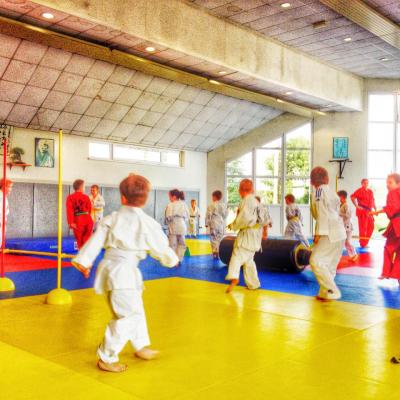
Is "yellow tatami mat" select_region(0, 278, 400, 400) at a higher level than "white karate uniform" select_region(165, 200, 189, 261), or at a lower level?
lower

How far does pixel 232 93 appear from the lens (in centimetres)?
1497

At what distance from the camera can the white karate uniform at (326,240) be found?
621cm

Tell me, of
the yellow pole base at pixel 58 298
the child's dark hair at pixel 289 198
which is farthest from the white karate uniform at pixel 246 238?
the child's dark hair at pixel 289 198

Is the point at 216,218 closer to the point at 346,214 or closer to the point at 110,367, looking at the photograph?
the point at 346,214

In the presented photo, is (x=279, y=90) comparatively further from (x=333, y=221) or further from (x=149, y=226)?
(x=149, y=226)

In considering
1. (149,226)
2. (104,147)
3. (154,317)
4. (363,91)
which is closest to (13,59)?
(104,147)

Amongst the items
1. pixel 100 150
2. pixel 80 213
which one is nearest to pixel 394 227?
Result: pixel 80 213

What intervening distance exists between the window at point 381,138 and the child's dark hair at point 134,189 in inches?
632

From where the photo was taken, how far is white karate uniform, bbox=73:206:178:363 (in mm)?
3613

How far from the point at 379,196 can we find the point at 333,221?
43.1ft

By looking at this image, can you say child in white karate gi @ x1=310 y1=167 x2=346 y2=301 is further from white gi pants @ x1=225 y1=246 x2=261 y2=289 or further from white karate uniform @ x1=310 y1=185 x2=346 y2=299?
white gi pants @ x1=225 y1=246 x2=261 y2=289

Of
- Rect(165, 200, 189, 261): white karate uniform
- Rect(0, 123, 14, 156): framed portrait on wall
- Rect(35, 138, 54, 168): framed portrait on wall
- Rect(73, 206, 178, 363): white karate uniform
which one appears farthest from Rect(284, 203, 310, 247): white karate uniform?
Rect(73, 206, 178, 363): white karate uniform

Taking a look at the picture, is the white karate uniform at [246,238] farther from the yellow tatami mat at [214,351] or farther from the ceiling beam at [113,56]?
the ceiling beam at [113,56]

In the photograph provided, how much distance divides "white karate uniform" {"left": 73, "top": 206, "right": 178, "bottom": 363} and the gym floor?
268 millimetres
